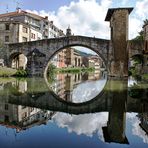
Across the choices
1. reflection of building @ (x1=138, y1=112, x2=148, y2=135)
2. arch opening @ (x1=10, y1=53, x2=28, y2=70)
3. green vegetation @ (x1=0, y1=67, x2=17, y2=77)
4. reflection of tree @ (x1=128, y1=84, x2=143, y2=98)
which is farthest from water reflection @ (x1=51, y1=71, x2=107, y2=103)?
arch opening @ (x1=10, y1=53, x2=28, y2=70)

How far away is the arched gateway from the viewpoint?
31438mm

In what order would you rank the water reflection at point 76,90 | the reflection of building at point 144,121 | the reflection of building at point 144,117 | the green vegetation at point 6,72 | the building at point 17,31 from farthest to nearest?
the building at point 17,31
the green vegetation at point 6,72
the water reflection at point 76,90
the reflection of building at point 144,117
the reflection of building at point 144,121

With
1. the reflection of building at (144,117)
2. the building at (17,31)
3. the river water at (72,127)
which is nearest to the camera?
the river water at (72,127)

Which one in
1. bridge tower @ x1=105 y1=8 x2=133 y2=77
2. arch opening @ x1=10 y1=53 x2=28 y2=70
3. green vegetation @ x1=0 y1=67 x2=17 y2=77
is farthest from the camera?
arch opening @ x1=10 y1=53 x2=28 y2=70

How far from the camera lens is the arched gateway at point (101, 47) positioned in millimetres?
31438

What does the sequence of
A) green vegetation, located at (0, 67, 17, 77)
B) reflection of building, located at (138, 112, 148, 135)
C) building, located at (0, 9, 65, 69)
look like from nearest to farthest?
reflection of building, located at (138, 112, 148, 135) → green vegetation, located at (0, 67, 17, 77) → building, located at (0, 9, 65, 69)

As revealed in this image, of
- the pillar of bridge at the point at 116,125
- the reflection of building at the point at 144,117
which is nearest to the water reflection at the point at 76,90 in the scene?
the pillar of bridge at the point at 116,125

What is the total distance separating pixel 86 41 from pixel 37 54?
691 centimetres

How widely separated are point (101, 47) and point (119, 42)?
247 cm

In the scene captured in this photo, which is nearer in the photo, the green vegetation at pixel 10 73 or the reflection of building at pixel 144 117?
the reflection of building at pixel 144 117

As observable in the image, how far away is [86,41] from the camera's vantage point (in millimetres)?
33219

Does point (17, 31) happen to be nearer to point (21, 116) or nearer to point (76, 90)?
point (76, 90)

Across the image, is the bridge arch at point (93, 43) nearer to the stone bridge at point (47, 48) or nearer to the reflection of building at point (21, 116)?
the stone bridge at point (47, 48)

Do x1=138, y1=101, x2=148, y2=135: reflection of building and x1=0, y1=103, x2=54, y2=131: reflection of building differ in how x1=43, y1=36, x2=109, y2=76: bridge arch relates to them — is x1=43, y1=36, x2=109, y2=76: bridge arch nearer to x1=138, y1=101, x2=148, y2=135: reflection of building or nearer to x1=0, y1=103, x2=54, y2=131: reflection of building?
x1=138, y1=101, x2=148, y2=135: reflection of building
